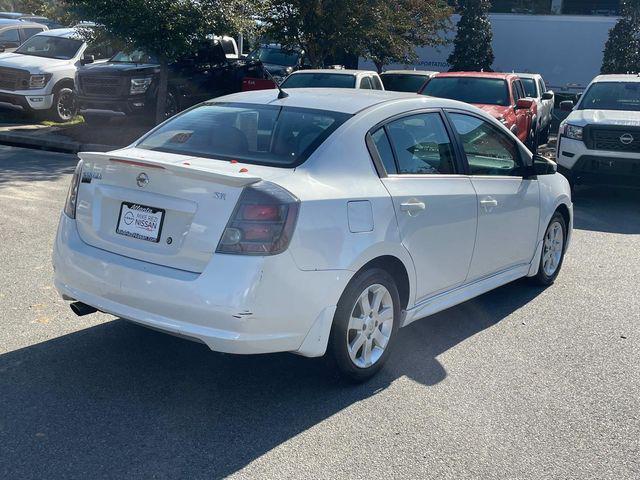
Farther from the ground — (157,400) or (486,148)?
(486,148)

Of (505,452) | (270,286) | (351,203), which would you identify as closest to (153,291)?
(270,286)

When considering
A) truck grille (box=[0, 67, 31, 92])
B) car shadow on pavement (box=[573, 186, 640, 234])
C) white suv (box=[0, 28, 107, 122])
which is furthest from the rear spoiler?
truck grille (box=[0, 67, 31, 92])

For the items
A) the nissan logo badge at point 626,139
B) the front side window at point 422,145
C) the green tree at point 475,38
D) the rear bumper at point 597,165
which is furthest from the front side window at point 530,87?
the front side window at point 422,145

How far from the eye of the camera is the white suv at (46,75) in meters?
16.3

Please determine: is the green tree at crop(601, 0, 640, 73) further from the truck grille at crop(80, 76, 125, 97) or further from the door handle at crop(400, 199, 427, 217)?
the door handle at crop(400, 199, 427, 217)

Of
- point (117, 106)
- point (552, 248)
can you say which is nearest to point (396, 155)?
point (552, 248)

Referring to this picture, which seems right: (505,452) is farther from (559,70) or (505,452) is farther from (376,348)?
(559,70)

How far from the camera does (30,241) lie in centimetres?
758

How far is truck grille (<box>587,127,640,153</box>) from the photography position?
11.2 m

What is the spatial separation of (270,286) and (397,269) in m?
1.12

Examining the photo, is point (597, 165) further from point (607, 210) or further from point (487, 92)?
point (487, 92)

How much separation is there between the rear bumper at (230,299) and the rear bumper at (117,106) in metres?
11.4

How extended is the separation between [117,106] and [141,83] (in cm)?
65

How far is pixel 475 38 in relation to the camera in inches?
969
